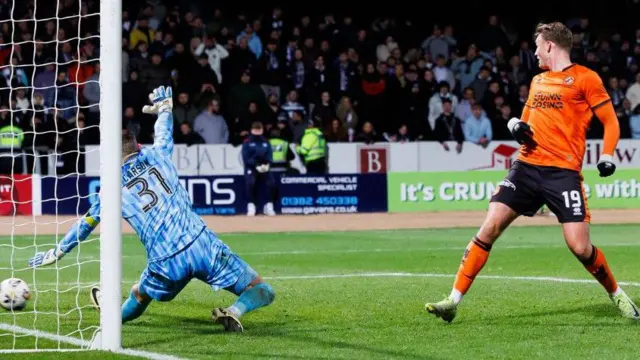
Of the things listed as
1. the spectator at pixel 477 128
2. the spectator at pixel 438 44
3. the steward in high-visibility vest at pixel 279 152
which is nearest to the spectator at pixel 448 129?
the spectator at pixel 477 128

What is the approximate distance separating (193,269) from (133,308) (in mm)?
636

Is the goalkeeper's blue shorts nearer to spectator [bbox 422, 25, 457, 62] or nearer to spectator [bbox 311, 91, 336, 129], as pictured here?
spectator [bbox 311, 91, 336, 129]

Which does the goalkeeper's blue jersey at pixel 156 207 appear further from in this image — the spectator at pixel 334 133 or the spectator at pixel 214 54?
the spectator at pixel 214 54

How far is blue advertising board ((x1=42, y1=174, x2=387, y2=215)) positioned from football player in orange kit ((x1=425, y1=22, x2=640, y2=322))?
15766mm

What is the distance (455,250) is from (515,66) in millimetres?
14746

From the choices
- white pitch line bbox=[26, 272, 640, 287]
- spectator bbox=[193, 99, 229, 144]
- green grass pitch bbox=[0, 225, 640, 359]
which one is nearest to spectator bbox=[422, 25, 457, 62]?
spectator bbox=[193, 99, 229, 144]

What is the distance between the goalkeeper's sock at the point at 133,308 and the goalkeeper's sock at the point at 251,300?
653 mm

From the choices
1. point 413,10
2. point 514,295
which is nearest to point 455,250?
point 514,295

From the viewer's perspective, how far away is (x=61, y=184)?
2455cm

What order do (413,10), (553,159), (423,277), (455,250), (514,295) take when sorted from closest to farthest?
(553,159), (514,295), (423,277), (455,250), (413,10)

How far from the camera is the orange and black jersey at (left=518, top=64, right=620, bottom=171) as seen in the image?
9.12 metres

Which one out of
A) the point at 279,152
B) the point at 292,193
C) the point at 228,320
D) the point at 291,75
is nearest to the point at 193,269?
the point at 228,320

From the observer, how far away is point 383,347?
8.01m

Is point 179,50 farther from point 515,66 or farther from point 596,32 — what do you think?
point 596,32
